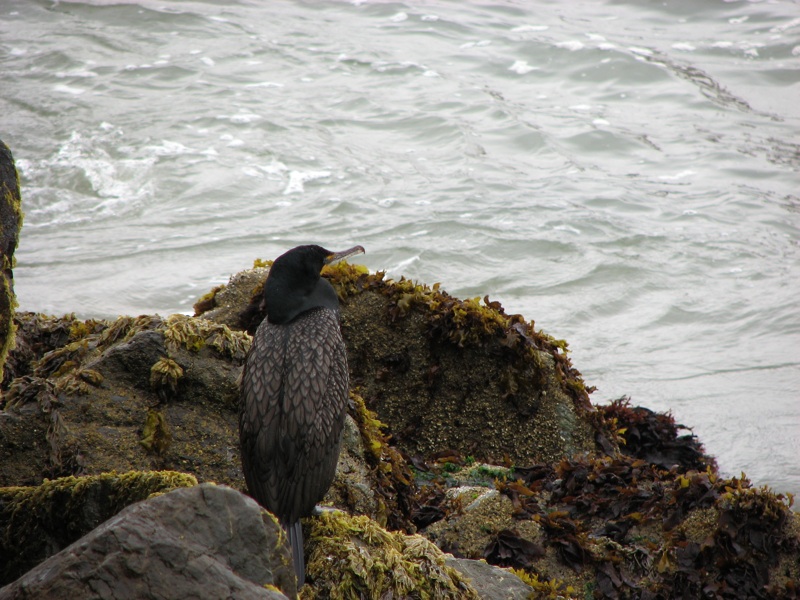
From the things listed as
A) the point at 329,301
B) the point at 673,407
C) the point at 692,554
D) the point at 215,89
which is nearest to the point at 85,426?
the point at 329,301

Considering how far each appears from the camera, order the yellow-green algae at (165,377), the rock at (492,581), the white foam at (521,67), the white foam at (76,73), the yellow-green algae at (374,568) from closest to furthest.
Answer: the yellow-green algae at (374,568) < the rock at (492,581) < the yellow-green algae at (165,377) < the white foam at (76,73) < the white foam at (521,67)

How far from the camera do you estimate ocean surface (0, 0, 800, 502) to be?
11250mm

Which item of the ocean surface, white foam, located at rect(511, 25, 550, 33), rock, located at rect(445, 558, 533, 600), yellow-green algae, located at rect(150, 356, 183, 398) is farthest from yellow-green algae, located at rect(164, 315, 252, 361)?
white foam, located at rect(511, 25, 550, 33)

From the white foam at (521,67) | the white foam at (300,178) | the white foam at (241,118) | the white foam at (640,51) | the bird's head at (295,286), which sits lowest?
the white foam at (300,178)

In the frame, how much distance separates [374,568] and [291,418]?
1023 millimetres

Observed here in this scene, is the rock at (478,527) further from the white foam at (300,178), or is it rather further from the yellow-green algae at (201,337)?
the white foam at (300,178)

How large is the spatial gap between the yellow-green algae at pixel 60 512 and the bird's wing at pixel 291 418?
1000mm

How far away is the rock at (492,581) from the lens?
391 cm

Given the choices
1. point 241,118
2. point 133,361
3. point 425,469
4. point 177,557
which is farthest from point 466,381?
point 241,118

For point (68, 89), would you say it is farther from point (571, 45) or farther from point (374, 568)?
point (374, 568)

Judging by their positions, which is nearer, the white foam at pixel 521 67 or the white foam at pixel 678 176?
the white foam at pixel 678 176

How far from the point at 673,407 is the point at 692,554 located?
4.88 meters

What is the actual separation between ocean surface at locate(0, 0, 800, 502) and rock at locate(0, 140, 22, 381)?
21.8 feet

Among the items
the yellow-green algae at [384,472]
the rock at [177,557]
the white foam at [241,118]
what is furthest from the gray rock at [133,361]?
the white foam at [241,118]
